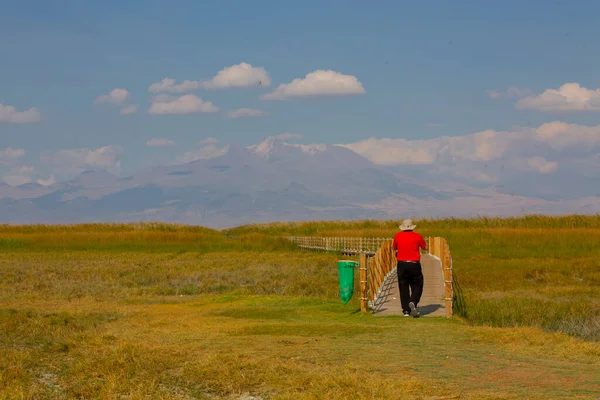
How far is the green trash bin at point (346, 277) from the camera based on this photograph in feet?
67.1

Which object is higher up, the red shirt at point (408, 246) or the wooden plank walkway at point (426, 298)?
the red shirt at point (408, 246)

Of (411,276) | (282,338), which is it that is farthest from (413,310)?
(282,338)

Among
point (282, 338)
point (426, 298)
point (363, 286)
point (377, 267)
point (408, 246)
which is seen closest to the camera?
point (282, 338)

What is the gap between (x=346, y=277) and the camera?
20625mm

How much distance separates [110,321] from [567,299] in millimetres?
14401

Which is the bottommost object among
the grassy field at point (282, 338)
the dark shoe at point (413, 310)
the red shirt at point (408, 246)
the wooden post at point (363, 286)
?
the grassy field at point (282, 338)

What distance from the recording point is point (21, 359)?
478 inches

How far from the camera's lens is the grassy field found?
10023 millimetres

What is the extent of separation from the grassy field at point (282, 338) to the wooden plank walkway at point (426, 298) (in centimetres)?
84

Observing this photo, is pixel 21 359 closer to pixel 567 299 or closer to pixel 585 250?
pixel 567 299

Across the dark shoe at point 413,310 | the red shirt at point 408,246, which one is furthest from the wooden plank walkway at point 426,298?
the red shirt at point 408,246

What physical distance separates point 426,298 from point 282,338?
7837 mm

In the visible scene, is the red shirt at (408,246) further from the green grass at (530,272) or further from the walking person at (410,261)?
the green grass at (530,272)

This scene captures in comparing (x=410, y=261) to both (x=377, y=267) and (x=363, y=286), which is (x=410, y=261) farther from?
(x=377, y=267)
